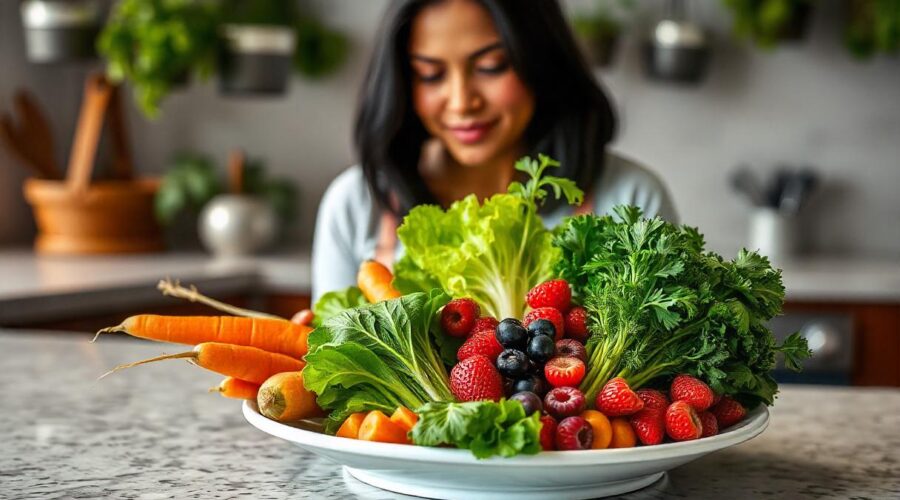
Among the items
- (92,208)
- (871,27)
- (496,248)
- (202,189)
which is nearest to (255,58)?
(202,189)

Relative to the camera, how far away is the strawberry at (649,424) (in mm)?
873

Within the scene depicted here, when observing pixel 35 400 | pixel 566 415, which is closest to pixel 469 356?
pixel 566 415

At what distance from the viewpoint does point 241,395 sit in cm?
103

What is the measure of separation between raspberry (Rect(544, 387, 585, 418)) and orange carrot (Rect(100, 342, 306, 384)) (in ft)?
0.93

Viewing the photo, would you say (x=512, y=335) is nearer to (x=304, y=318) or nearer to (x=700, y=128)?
(x=304, y=318)

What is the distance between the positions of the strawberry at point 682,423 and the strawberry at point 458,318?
181 mm

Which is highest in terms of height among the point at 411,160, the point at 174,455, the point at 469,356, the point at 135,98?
the point at 135,98

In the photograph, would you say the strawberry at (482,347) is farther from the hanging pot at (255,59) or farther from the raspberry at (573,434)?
the hanging pot at (255,59)

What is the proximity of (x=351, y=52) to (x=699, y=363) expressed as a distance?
271 centimetres

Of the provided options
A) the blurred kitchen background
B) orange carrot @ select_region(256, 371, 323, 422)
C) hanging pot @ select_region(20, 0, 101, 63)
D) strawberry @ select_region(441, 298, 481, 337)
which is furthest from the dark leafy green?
hanging pot @ select_region(20, 0, 101, 63)

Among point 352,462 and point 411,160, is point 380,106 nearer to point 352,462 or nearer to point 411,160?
point 411,160

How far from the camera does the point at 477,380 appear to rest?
2.85 feet

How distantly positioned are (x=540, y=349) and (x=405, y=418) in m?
0.12

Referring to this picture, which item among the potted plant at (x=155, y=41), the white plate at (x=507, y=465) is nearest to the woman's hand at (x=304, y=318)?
the white plate at (x=507, y=465)
